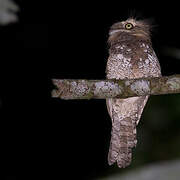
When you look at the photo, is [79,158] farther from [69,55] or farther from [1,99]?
[1,99]

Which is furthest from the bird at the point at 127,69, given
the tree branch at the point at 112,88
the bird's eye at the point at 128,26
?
the tree branch at the point at 112,88

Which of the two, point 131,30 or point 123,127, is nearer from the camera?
point 131,30

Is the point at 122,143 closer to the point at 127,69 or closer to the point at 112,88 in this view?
the point at 127,69

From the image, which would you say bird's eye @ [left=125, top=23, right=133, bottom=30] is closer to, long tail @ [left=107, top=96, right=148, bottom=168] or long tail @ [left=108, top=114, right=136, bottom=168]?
long tail @ [left=107, top=96, right=148, bottom=168]

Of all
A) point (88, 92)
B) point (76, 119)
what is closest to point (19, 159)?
point (76, 119)

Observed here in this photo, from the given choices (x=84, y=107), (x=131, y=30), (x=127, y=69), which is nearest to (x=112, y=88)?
(x=127, y=69)

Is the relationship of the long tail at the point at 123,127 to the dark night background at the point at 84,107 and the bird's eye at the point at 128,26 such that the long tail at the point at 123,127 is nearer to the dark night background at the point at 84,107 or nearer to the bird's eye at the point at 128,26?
the bird's eye at the point at 128,26
